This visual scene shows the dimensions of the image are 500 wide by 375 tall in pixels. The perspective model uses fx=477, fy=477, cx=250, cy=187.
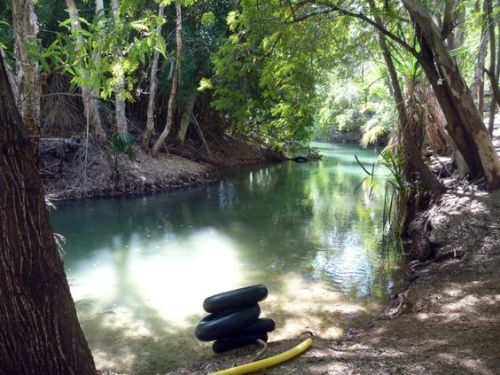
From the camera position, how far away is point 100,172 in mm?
13156

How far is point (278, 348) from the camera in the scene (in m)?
3.79

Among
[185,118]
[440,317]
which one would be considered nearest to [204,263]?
[440,317]

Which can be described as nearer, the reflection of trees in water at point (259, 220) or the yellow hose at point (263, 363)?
the yellow hose at point (263, 363)

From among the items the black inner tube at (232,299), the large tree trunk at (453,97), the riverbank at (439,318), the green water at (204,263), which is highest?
the large tree trunk at (453,97)

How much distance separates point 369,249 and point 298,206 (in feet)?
15.0

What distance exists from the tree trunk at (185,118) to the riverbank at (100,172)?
2.34 metres

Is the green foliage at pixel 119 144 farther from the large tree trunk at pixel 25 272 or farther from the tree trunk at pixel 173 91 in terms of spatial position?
the large tree trunk at pixel 25 272

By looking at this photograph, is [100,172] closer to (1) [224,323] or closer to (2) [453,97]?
(2) [453,97]

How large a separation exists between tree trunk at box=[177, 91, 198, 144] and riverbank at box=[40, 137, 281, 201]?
7.69 feet

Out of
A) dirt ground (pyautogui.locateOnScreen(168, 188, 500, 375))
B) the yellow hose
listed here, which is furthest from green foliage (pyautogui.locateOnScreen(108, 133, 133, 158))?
the yellow hose

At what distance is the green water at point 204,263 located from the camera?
16.8 feet

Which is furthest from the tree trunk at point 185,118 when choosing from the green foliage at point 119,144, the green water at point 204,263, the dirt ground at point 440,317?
the dirt ground at point 440,317

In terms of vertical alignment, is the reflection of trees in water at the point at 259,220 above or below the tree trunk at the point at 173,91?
below

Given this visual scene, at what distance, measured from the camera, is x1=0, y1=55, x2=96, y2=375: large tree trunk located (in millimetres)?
2430
